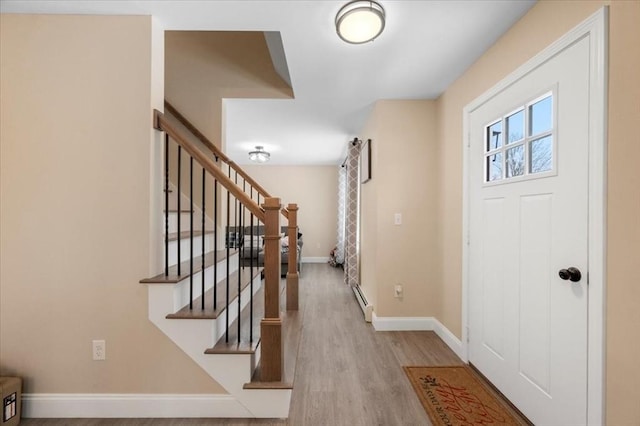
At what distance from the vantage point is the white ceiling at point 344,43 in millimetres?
1637

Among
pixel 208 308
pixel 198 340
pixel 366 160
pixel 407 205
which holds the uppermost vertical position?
pixel 366 160

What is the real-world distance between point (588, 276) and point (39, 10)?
3.19 metres

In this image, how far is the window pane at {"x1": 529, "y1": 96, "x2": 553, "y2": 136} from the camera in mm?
1543

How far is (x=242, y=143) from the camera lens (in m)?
4.87

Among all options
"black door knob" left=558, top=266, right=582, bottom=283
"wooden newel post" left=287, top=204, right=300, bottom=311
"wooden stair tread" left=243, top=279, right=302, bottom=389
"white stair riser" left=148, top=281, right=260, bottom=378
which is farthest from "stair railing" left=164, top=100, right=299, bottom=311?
"black door knob" left=558, top=266, right=582, bottom=283

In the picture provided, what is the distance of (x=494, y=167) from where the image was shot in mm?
2023

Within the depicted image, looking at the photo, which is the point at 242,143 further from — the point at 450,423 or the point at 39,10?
the point at 450,423

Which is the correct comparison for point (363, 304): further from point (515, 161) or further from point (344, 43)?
point (344, 43)

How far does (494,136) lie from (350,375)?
1.98 meters

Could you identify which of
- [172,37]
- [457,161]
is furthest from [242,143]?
[457,161]

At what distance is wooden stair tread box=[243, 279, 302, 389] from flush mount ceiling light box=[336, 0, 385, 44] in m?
1.80

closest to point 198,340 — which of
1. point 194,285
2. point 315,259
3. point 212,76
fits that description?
point 194,285

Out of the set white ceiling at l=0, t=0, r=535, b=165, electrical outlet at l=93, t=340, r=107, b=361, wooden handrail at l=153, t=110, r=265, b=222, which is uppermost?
white ceiling at l=0, t=0, r=535, b=165

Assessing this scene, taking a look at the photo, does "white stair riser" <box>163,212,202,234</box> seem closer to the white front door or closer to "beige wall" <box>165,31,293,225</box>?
"beige wall" <box>165,31,293,225</box>
